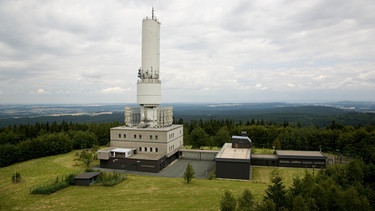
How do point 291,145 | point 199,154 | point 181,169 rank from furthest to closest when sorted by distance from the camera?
point 291,145 < point 199,154 < point 181,169

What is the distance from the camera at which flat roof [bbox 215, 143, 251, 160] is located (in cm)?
4173

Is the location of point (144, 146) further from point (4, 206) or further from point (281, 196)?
point (281, 196)

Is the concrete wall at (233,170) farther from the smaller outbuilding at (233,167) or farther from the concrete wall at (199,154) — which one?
the concrete wall at (199,154)

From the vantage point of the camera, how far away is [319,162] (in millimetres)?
44438

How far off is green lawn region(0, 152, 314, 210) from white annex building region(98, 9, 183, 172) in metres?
6.67

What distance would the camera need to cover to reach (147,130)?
4903cm

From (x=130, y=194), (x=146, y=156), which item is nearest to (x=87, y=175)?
(x=130, y=194)

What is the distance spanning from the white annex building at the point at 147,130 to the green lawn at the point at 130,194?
6.67 metres

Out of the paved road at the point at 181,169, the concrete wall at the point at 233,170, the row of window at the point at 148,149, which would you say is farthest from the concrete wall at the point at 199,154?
the concrete wall at the point at 233,170

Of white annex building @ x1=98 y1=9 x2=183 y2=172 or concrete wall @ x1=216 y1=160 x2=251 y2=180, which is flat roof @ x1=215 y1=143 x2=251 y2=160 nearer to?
concrete wall @ x1=216 y1=160 x2=251 y2=180

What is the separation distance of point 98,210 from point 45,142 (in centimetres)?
3606

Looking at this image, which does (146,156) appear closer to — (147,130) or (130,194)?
(147,130)

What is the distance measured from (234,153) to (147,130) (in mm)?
16685

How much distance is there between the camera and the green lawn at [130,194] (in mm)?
27062
